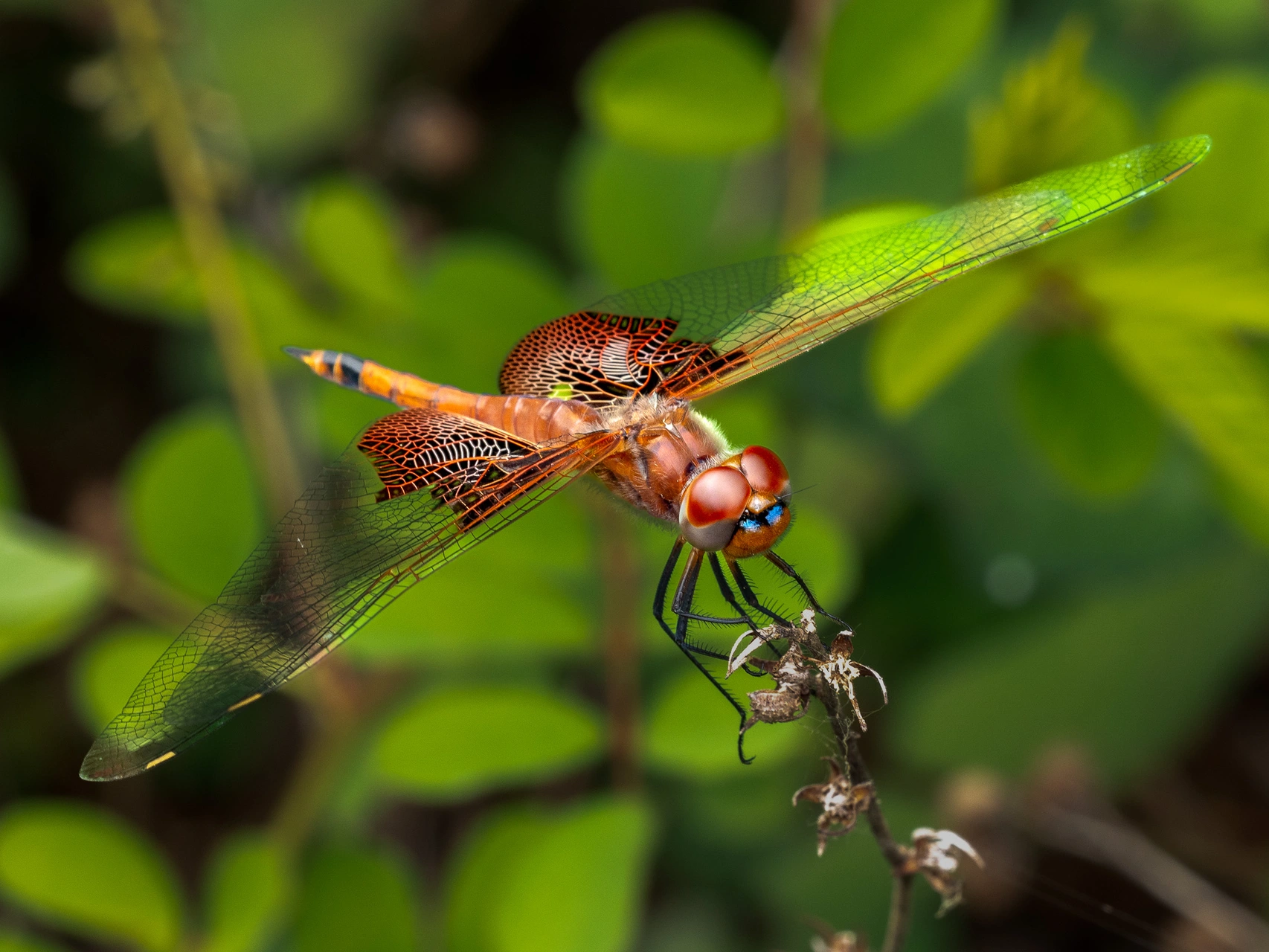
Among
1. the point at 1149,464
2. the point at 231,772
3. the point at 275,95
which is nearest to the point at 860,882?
the point at 1149,464

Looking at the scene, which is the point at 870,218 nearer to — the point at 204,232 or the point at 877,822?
the point at 877,822

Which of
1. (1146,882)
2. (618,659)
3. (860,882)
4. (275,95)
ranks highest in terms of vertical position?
(275,95)

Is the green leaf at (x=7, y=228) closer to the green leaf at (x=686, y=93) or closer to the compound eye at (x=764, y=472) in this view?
the green leaf at (x=686, y=93)

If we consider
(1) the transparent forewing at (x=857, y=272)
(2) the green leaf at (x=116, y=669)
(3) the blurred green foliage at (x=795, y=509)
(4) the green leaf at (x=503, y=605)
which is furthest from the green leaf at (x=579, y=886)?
(2) the green leaf at (x=116, y=669)

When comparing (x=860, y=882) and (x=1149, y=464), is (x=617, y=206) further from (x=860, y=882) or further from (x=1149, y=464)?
(x=860, y=882)

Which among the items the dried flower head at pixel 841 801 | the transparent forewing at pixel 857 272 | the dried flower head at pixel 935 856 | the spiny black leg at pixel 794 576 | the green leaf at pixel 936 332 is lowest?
the dried flower head at pixel 935 856

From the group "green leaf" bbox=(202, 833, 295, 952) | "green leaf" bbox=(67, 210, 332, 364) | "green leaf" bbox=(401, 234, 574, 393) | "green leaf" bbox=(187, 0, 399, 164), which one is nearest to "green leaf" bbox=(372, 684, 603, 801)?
"green leaf" bbox=(202, 833, 295, 952)

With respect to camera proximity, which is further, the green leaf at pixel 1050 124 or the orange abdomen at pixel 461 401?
the orange abdomen at pixel 461 401
